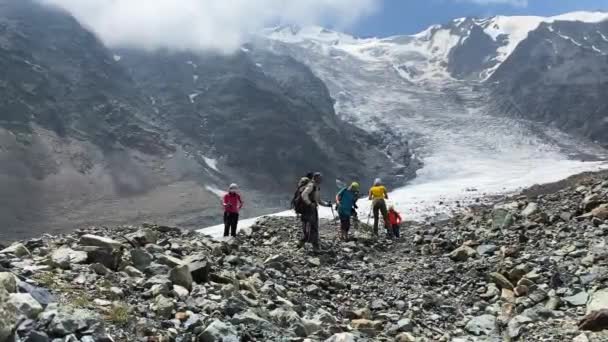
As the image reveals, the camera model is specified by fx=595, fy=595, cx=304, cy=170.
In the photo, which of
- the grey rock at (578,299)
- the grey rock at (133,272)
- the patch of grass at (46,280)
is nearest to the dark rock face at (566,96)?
the grey rock at (578,299)

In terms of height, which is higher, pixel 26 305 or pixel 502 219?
pixel 26 305

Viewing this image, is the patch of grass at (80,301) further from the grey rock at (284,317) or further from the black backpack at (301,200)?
the black backpack at (301,200)

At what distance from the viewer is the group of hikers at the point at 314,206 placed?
16.5 meters

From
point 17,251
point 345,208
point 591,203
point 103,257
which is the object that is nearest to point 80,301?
point 103,257

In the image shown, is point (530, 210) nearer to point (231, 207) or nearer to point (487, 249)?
point (487, 249)

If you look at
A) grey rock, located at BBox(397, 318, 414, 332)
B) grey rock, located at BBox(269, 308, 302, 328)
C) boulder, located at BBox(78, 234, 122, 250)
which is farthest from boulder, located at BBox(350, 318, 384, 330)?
boulder, located at BBox(78, 234, 122, 250)

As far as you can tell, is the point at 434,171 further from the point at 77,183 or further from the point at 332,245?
the point at 332,245

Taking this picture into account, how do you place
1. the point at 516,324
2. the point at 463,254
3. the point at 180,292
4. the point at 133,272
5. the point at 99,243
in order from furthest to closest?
1. the point at 463,254
2. the point at 99,243
3. the point at 516,324
4. the point at 133,272
5. the point at 180,292

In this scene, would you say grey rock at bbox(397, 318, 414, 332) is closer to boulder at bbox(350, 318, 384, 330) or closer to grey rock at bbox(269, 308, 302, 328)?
boulder at bbox(350, 318, 384, 330)

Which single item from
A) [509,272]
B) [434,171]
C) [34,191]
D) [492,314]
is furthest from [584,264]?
[434,171]

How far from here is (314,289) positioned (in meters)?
11.7

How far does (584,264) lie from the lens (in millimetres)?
Answer: 11094

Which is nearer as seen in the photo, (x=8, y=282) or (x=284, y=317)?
(x=8, y=282)

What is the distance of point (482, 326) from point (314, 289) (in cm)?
344
